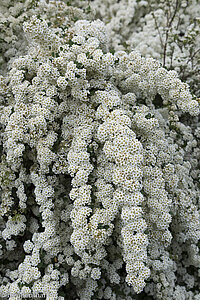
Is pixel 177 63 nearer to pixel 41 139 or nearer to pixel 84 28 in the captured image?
pixel 84 28

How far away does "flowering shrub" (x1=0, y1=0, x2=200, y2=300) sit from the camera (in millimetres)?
2244

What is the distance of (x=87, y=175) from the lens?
2.37 m

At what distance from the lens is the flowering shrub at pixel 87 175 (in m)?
2.24

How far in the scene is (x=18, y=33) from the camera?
395cm

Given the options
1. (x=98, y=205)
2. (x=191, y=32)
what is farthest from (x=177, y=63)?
(x=98, y=205)

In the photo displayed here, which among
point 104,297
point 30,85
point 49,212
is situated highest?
point 30,85

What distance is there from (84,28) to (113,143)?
141cm

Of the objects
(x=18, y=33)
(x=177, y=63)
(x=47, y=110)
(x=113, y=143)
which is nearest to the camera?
(x=113, y=143)

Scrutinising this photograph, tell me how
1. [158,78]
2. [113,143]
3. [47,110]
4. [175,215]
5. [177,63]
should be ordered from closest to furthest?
[113,143] → [47,110] → [158,78] → [175,215] → [177,63]

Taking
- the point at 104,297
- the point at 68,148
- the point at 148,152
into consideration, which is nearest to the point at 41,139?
the point at 68,148

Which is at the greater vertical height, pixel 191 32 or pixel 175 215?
pixel 191 32

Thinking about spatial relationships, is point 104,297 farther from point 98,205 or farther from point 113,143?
point 113,143

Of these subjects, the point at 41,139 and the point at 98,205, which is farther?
the point at 41,139

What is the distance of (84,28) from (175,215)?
6.44 feet
